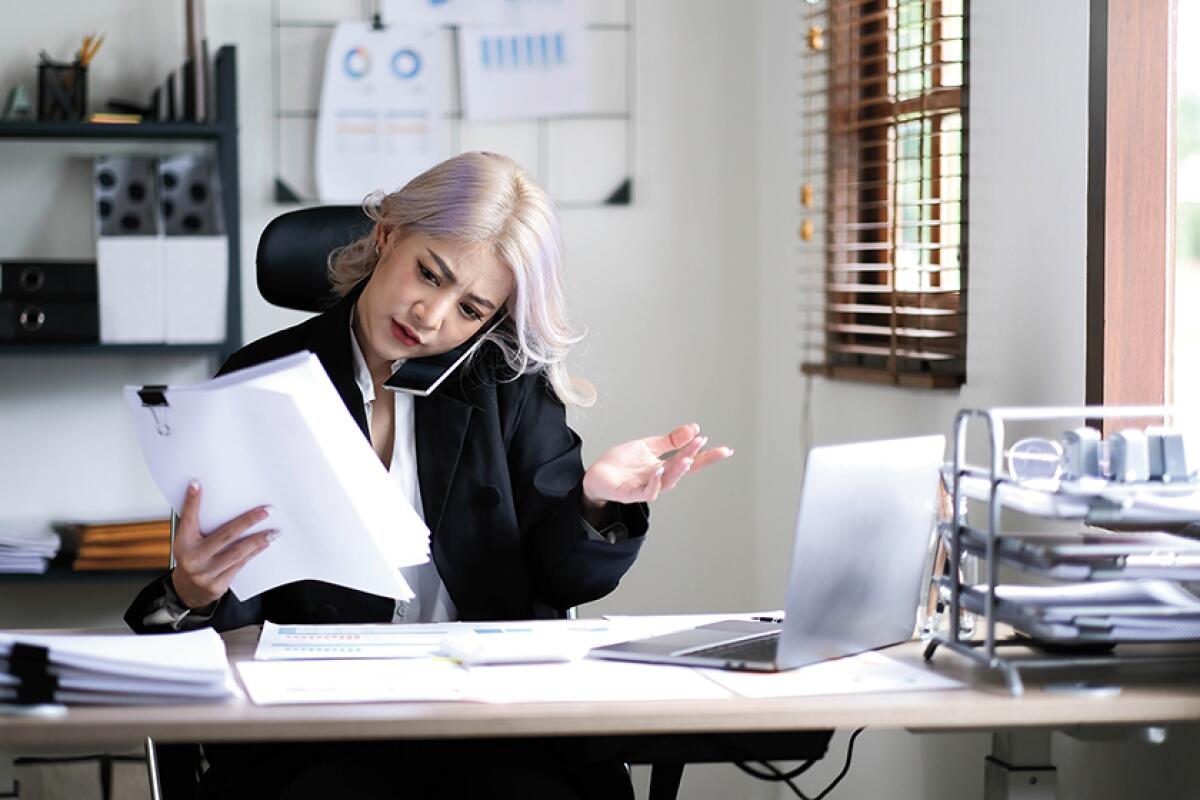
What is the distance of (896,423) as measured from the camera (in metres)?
2.67

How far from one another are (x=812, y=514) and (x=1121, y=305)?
0.69m

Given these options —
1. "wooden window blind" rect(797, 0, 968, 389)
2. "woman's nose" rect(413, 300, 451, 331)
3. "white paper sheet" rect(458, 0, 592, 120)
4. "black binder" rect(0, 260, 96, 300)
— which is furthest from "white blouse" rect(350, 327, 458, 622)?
"white paper sheet" rect(458, 0, 592, 120)

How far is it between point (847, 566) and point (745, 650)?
0.51 ft

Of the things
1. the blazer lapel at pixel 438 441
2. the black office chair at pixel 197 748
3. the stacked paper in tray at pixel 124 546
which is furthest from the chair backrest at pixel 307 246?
the stacked paper in tray at pixel 124 546

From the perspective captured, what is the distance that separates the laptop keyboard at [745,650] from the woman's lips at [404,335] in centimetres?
62

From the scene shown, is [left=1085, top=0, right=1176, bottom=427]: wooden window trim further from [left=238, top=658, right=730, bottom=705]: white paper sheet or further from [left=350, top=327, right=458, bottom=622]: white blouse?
[left=350, top=327, right=458, bottom=622]: white blouse

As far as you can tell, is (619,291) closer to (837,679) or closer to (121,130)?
(121,130)

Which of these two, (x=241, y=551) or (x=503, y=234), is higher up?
(x=503, y=234)

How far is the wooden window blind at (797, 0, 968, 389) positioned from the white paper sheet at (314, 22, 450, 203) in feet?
2.72

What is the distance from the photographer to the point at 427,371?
6.70 feet

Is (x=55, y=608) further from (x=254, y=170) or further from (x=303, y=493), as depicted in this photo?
(x=303, y=493)

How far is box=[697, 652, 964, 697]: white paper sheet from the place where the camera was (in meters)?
1.44

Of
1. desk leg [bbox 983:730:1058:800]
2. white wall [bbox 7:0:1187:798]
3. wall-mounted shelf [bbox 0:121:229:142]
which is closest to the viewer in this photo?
desk leg [bbox 983:730:1058:800]

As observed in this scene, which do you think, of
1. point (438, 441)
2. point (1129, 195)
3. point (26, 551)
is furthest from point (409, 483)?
point (26, 551)
